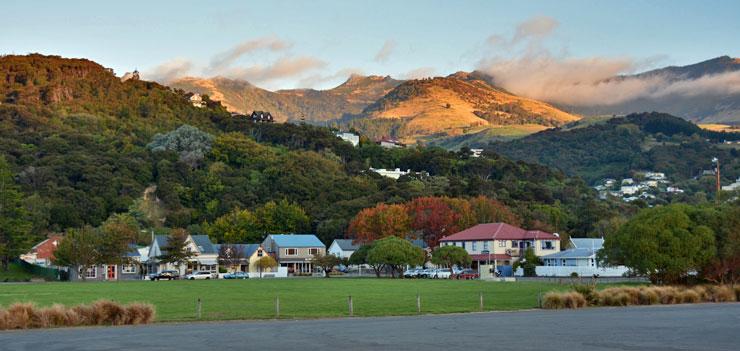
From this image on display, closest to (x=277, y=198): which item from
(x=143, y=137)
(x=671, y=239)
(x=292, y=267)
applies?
(x=292, y=267)

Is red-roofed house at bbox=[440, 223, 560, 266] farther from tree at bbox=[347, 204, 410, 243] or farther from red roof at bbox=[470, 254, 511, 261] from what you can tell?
tree at bbox=[347, 204, 410, 243]

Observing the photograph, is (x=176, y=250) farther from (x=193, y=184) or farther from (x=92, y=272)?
(x=193, y=184)

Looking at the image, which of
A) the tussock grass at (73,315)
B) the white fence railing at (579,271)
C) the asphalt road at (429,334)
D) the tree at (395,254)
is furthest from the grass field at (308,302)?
the white fence railing at (579,271)

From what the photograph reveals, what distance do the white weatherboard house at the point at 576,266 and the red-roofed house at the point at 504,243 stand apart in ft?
14.6

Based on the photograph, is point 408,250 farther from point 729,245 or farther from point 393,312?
point 393,312

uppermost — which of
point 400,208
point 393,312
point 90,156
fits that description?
point 90,156

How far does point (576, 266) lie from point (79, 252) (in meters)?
53.3

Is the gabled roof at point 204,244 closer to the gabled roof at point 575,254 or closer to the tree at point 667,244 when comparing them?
the gabled roof at point 575,254

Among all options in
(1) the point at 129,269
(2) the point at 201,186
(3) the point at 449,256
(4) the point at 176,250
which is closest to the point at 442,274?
(3) the point at 449,256

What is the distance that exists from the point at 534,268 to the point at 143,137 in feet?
408

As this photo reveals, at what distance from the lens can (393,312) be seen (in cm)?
4006

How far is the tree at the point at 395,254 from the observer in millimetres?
93562

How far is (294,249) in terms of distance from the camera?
128000mm

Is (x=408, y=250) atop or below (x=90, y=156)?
below
